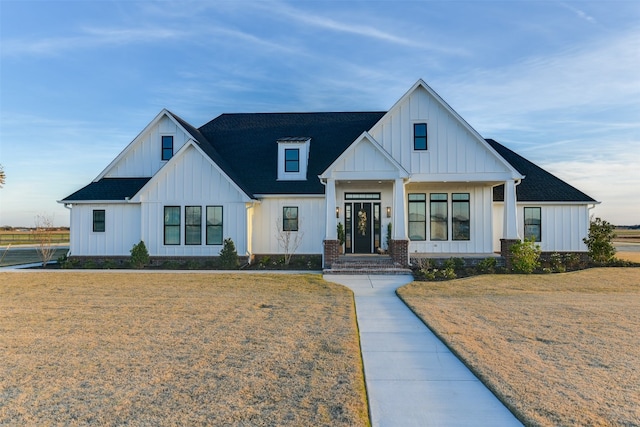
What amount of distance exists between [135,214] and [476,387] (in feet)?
58.4

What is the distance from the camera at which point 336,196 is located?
19.5 m

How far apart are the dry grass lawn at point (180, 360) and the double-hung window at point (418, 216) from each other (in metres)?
9.26

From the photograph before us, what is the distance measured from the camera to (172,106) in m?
21.4

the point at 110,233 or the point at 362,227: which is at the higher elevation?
the point at 362,227

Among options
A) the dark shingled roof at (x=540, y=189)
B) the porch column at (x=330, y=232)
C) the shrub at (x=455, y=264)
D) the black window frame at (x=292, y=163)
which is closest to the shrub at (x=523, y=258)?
the shrub at (x=455, y=264)

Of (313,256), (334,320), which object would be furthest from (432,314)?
(313,256)

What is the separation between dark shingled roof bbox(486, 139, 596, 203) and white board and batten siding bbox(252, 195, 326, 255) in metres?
8.87

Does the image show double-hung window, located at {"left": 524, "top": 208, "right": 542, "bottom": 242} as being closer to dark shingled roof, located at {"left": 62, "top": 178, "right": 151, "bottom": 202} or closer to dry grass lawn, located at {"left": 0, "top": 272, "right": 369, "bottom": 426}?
dry grass lawn, located at {"left": 0, "top": 272, "right": 369, "bottom": 426}

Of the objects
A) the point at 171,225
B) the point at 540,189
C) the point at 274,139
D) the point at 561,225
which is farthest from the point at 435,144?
the point at 171,225

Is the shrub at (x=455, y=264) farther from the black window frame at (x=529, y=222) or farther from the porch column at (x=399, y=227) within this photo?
the black window frame at (x=529, y=222)

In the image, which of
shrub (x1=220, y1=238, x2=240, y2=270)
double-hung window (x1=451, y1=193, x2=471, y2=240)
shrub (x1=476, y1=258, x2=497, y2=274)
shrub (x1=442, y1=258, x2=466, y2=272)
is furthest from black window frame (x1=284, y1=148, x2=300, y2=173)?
shrub (x1=476, y1=258, x2=497, y2=274)

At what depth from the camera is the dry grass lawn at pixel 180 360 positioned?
4312 millimetres

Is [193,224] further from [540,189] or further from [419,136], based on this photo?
[540,189]

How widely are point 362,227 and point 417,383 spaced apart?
14.4m
